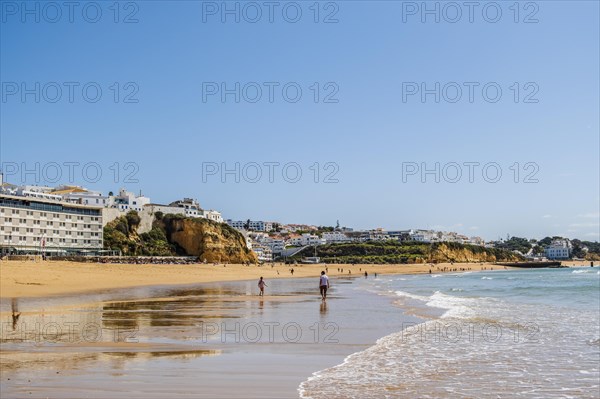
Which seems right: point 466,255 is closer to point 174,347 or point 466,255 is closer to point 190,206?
point 190,206

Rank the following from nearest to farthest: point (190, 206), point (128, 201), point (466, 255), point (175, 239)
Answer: point (175, 239) < point (128, 201) < point (190, 206) < point (466, 255)

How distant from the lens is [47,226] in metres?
80.8

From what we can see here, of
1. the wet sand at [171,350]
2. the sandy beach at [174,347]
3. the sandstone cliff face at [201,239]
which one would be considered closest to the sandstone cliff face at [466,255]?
the sandstone cliff face at [201,239]

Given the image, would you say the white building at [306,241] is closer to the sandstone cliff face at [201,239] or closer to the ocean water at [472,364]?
the sandstone cliff face at [201,239]

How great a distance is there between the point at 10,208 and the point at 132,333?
72.2 m

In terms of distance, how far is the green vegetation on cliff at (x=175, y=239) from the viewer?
89.2 meters

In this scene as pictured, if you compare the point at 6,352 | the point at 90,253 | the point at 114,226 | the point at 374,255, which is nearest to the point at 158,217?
the point at 114,226

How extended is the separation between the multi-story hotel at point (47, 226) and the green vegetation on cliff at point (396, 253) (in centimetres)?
7318

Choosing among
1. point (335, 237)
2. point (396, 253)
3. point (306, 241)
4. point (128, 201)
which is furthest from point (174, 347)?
point (335, 237)

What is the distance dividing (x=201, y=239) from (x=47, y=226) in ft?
81.4

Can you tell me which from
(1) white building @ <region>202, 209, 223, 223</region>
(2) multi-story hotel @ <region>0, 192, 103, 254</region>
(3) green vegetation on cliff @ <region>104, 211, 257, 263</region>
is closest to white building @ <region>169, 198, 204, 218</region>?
(1) white building @ <region>202, 209, 223, 223</region>

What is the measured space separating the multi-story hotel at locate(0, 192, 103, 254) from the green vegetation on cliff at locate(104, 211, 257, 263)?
333 cm

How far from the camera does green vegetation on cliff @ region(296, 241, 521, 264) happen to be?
487ft

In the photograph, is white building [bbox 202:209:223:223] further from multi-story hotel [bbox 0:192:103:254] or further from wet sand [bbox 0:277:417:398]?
wet sand [bbox 0:277:417:398]
